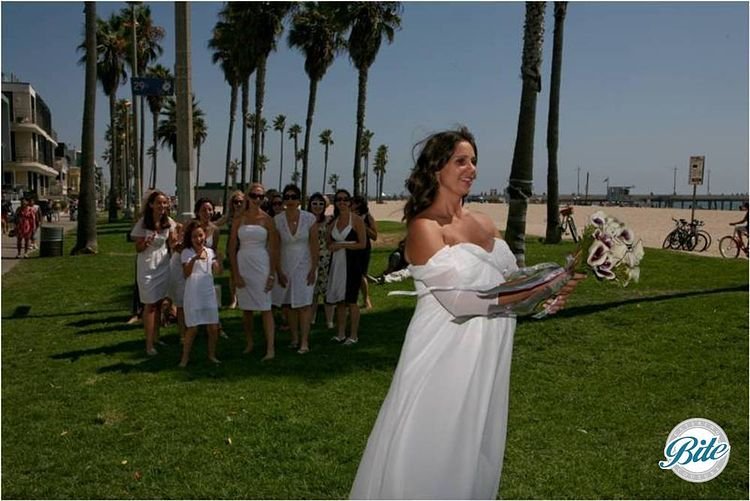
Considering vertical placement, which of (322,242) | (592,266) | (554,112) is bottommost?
(322,242)

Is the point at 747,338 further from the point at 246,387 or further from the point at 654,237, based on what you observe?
the point at 654,237

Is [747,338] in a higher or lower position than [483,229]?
lower

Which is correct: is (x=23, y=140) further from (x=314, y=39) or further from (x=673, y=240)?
(x=673, y=240)

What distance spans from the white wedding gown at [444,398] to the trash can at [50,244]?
68.7 feet

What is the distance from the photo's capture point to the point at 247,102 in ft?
135

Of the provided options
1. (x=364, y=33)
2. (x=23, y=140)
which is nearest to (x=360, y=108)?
(x=364, y=33)

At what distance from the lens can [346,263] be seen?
9.34 meters

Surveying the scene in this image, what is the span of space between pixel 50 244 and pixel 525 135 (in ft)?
55.6

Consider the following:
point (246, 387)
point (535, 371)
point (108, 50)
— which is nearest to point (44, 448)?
point (246, 387)

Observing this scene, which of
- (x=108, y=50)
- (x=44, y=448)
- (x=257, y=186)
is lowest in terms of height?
(x=44, y=448)

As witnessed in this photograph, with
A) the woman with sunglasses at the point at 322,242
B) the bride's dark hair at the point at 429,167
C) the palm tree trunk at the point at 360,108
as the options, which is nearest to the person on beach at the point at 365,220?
the woman with sunglasses at the point at 322,242

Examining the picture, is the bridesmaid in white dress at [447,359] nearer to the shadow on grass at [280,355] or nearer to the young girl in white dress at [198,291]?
the shadow on grass at [280,355]

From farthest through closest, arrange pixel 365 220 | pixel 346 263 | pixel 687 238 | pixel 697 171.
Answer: pixel 687 238 → pixel 697 171 → pixel 365 220 → pixel 346 263

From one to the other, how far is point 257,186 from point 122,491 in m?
4.33
